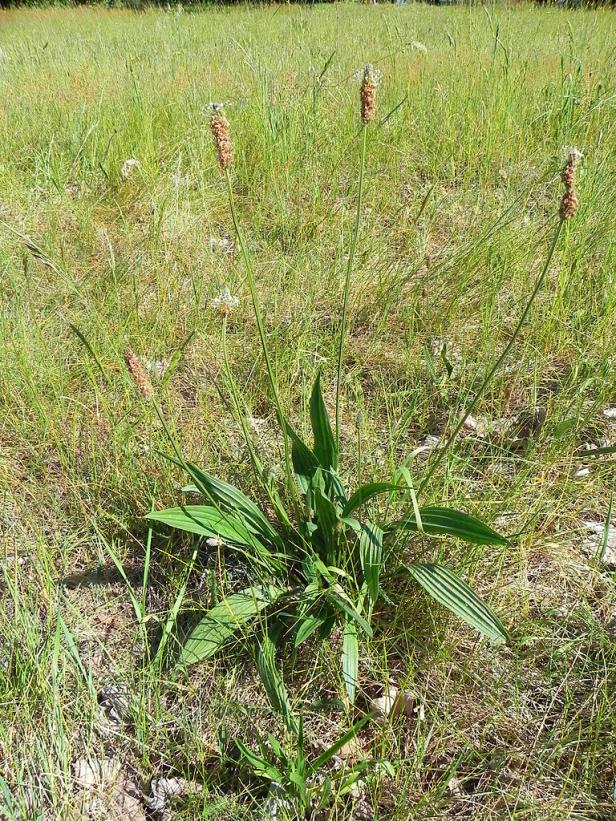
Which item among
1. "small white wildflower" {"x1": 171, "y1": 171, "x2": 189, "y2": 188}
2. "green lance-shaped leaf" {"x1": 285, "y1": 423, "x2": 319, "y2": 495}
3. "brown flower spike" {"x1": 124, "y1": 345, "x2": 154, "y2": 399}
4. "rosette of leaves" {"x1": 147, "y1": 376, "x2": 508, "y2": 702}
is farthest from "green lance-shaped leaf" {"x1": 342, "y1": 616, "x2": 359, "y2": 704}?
"small white wildflower" {"x1": 171, "y1": 171, "x2": 189, "y2": 188}

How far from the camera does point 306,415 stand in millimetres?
1713

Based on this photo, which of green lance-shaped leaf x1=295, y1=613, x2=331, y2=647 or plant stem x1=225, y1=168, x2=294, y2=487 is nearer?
plant stem x1=225, y1=168, x2=294, y2=487

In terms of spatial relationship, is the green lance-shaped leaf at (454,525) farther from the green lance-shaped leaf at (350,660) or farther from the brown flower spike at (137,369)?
the brown flower spike at (137,369)

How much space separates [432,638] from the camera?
1245 mm

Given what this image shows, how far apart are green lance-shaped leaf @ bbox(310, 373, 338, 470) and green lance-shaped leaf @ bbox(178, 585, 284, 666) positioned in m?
0.30

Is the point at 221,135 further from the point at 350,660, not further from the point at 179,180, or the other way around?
the point at 179,180

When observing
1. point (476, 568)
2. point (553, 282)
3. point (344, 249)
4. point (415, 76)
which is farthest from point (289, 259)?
point (415, 76)

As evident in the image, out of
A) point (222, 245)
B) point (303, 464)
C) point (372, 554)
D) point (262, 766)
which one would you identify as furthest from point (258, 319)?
point (222, 245)

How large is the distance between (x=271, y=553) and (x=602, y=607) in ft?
2.37

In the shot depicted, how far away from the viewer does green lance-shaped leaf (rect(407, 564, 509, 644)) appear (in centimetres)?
112

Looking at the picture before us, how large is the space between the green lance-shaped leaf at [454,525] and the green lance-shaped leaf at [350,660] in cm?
23

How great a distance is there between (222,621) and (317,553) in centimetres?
26

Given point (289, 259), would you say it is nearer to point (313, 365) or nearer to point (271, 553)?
point (313, 365)

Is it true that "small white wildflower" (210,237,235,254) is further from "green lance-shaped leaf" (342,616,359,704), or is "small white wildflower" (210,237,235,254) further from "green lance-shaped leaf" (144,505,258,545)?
"green lance-shaped leaf" (342,616,359,704)
